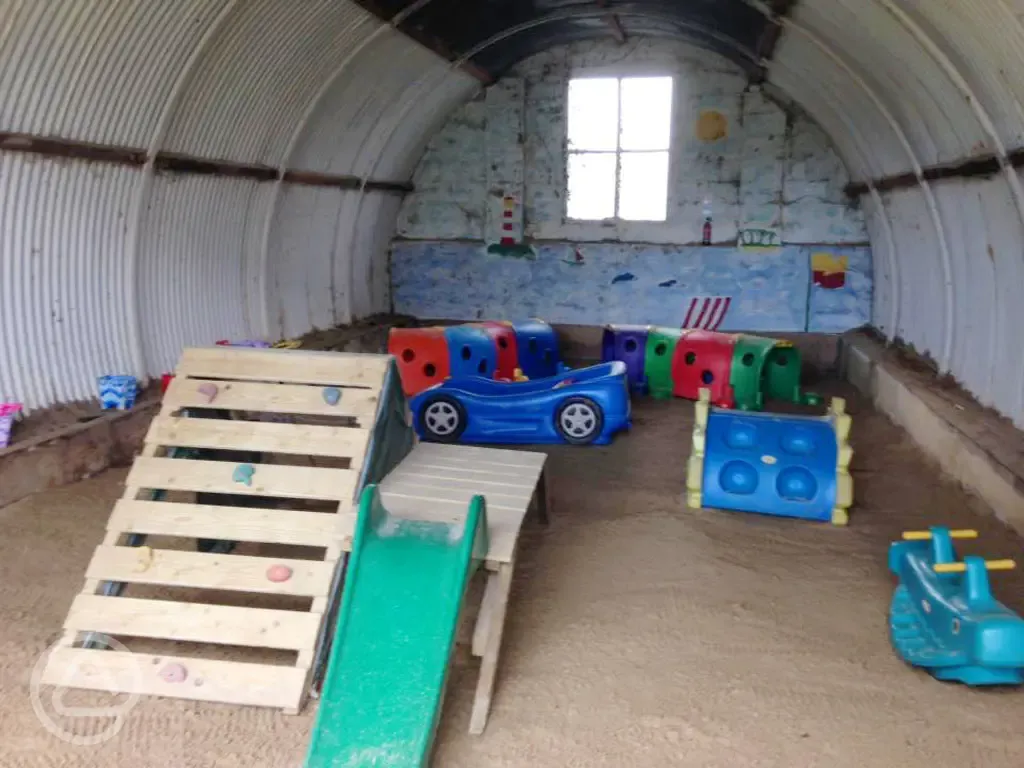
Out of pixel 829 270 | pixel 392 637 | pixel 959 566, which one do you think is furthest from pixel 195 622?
pixel 829 270

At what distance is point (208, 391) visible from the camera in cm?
498

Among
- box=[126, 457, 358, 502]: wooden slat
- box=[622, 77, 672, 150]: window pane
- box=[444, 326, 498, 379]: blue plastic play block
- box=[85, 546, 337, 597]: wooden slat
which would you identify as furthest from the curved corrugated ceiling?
box=[85, 546, 337, 597]: wooden slat

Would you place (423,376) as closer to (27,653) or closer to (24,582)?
(24,582)

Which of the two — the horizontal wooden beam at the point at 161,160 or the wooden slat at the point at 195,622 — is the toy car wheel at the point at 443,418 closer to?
the horizontal wooden beam at the point at 161,160

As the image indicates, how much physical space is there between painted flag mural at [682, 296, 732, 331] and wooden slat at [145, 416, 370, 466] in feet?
28.5

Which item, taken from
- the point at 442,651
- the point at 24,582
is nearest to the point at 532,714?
the point at 442,651

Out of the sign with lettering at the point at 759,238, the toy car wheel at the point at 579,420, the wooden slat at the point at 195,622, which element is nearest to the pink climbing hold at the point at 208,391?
the wooden slat at the point at 195,622

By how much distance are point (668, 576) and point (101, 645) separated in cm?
316

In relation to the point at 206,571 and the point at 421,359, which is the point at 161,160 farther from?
the point at 206,571

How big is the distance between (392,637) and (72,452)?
3915 mm

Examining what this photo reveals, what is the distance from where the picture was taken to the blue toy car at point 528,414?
26.8 feet

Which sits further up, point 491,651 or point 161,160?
point 161,160

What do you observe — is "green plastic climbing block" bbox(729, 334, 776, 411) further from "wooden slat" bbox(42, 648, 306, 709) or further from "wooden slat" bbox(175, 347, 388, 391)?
"wooden slat" bbox(42, 648, 306, 709)

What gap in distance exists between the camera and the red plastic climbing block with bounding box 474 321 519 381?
33.6 feet
